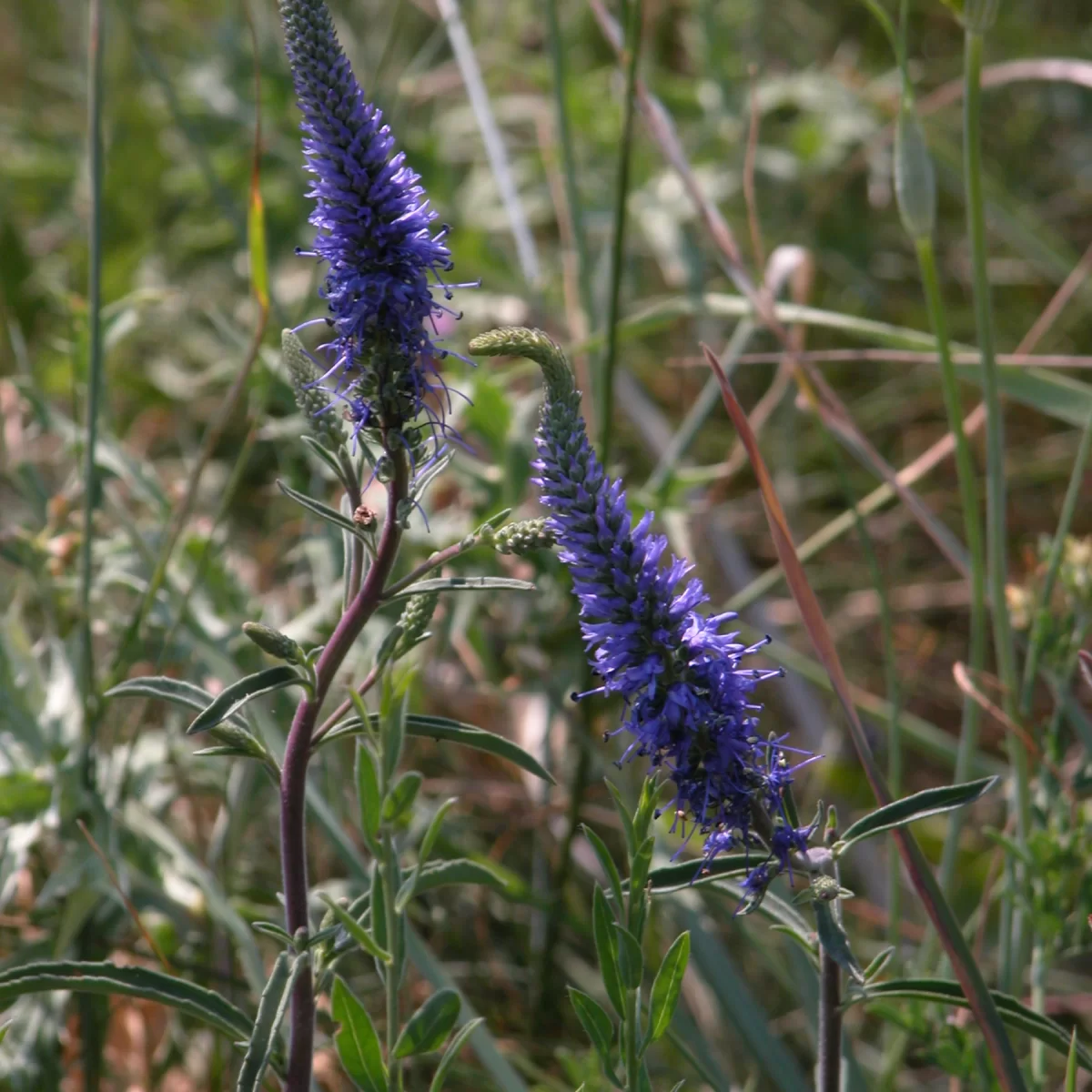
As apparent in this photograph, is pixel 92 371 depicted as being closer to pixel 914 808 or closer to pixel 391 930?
pixel 391 930

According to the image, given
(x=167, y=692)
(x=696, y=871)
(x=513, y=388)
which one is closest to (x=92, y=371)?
(x=167, y=692)

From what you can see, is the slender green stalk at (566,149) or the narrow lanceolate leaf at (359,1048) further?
the slender green stalk at (566,149)

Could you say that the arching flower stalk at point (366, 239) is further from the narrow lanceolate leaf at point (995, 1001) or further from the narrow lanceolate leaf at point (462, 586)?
the narrow lanceolate leaf at point (995, 1001)

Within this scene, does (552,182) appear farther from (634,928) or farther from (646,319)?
(634,928)

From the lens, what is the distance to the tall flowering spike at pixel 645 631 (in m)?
0.83

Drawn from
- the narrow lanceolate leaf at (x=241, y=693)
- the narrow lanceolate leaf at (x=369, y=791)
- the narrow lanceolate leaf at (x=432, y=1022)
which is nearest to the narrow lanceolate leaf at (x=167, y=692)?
the narrow lanceolate leaf at (x=241, y=693)

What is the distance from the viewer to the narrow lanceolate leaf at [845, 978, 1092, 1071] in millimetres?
979

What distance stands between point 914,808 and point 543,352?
0.46 m

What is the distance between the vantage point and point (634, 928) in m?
0.93

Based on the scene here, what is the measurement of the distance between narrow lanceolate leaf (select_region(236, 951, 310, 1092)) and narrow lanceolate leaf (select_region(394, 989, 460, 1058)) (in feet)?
0.33

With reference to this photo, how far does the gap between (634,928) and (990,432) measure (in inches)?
28.4

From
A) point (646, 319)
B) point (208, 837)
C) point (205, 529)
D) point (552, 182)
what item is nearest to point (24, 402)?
point (205, 529)

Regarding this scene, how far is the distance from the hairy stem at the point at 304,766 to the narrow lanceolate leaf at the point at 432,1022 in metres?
0.09

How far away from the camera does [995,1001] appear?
1036 mm
